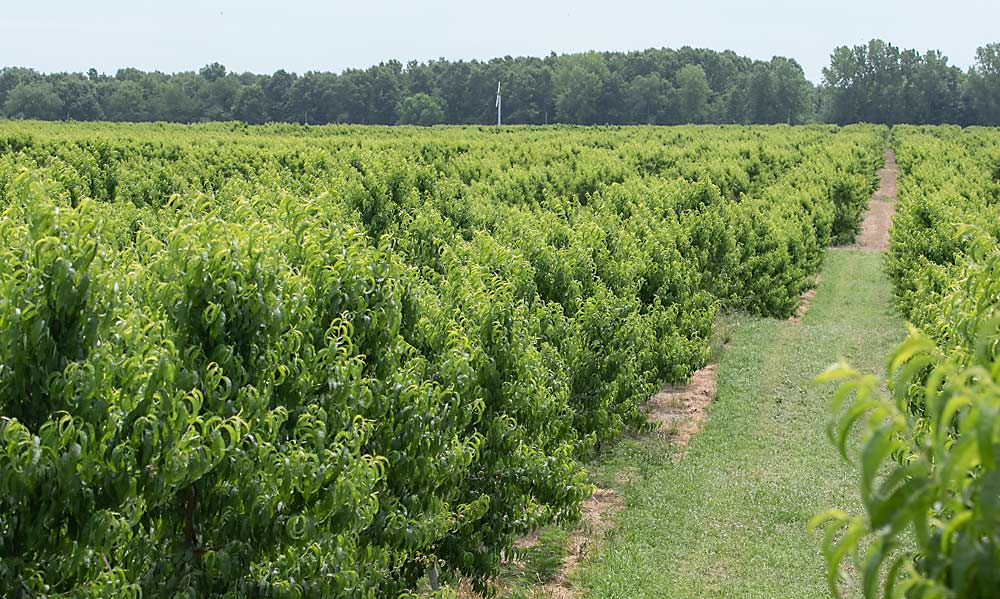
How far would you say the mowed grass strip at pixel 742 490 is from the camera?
10547mm

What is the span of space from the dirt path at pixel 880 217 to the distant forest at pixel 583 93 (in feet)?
172

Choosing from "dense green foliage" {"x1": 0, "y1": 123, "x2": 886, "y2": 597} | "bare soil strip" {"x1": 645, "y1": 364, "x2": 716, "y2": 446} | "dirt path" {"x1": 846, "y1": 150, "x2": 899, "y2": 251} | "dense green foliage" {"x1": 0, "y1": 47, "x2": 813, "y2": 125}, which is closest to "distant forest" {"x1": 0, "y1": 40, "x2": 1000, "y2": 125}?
"dense green foliage" {"x1": 0, "y1": 47, "x2": 813, "y2": 125}

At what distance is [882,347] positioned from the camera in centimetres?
2183

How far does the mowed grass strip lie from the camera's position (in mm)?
10547

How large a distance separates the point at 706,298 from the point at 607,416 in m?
6.11

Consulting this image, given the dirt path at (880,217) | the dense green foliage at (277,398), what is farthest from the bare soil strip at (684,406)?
the dirt path at (880,217)

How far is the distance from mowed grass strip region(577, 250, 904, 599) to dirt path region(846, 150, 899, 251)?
13.8 meters

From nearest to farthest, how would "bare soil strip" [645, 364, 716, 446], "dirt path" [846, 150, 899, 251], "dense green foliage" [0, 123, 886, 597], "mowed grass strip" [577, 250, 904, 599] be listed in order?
"dense green foliage" [0, 123, 886, 597] < "mowed grass strip" [577, 250, 904, 599] < "bare soil strip" [645, 364, 716, 446] < "dirt path" [846, 150, 899, 251]

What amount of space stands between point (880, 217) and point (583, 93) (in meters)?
73.4

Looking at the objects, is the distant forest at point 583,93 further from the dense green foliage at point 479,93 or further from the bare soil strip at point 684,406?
the bare soil strip at point 684,406

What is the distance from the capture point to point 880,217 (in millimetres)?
46094

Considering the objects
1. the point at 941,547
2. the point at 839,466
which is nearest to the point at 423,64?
the point at 839,466

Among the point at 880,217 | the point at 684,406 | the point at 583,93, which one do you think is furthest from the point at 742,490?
the point at 583,93

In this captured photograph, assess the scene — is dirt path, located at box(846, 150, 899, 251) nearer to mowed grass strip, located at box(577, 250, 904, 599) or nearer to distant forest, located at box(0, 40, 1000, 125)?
mowed grass strip, located at box(577, 250, 904, 599)
